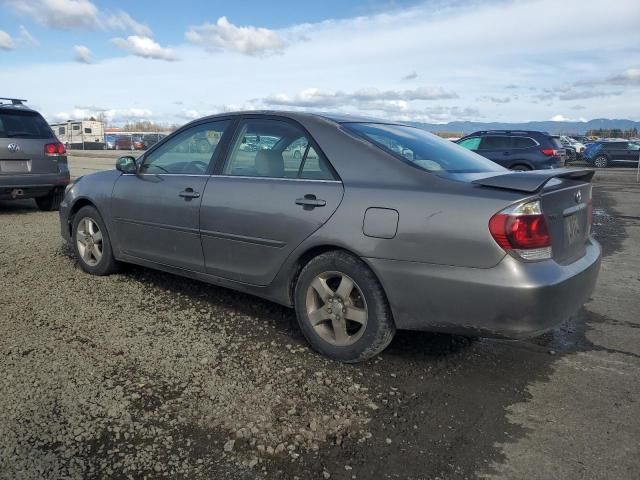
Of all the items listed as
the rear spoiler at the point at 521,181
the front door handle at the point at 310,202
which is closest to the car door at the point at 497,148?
the rear spoiler at the point at 521,181

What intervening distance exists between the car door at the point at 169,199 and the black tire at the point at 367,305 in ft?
3.81

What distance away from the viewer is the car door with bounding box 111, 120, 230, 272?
13.8 feet

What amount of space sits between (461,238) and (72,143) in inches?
2243

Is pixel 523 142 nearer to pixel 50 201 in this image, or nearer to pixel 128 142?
pixel 50 201

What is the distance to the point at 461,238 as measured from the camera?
291 cm

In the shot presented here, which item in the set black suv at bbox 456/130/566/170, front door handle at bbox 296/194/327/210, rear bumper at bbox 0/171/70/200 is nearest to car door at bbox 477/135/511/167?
black suv at bbox 456/130/566/170

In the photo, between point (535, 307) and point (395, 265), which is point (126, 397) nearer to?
point (395, 265)

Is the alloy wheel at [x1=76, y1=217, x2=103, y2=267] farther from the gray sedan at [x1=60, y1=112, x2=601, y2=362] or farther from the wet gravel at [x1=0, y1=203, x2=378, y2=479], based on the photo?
the gray sedan at [x1=60, y1=112, x2=601, y2=362]

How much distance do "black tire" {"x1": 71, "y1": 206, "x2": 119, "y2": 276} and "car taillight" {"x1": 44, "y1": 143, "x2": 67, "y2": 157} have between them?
13.3 feet

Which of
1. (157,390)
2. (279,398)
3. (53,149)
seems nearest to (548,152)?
(53,149)

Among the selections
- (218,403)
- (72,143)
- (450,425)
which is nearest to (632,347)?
(450,425)

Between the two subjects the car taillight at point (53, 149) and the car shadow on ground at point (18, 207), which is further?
the car shadow on ground at point (18, 207)

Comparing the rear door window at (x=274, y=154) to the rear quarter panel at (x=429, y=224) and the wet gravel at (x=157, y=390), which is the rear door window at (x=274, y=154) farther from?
the wet gravel at (x=157, y=390)

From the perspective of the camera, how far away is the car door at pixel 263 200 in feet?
11.5
